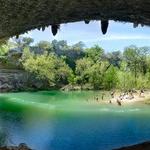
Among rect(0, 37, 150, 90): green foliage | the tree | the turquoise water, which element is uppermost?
the tree

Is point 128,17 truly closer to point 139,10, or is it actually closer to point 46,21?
point 139,10

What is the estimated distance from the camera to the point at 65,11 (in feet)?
15.6

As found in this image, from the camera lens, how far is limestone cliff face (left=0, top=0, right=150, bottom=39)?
4.08 meters

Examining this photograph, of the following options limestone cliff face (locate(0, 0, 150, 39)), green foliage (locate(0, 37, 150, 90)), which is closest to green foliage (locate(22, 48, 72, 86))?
→ green foliage (locate(0, 37, 150, 90))

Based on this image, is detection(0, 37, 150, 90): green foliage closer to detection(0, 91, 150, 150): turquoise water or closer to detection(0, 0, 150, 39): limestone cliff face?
detection(0, 91, 150, 150): turquoise water

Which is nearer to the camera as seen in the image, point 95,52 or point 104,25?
point 104,25

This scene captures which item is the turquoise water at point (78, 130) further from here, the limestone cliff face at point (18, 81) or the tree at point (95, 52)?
the tree at point (95, 52)

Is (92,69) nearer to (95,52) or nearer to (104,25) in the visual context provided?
(95,52)

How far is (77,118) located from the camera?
126ft

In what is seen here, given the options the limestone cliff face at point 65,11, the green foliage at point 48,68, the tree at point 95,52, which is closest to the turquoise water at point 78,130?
the limestone cliff face at point 65,11

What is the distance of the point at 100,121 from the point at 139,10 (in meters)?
32.0

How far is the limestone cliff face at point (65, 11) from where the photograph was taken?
4.08m

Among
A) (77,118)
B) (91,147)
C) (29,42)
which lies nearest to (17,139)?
(91,147)

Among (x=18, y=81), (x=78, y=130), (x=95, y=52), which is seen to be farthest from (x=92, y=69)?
(x=78, y=130)
